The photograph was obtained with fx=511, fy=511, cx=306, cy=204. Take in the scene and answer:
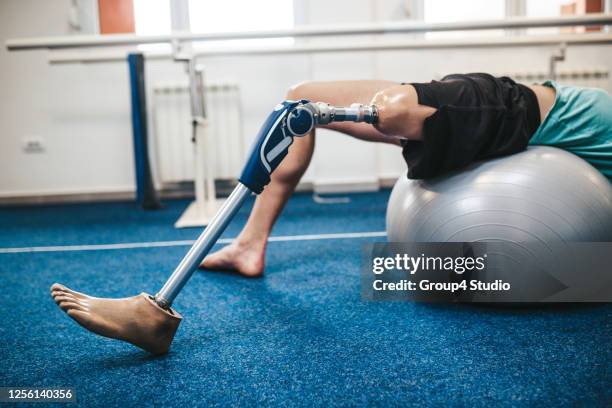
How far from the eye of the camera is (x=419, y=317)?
110cm

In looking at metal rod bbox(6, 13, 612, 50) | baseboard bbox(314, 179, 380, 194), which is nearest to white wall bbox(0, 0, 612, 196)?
baseboard bbox(314, 179, 380, 194)

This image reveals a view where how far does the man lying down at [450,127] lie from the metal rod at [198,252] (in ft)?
0.09

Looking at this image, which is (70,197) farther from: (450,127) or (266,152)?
(450,127)

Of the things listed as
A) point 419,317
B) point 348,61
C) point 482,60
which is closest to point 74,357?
point 419,317

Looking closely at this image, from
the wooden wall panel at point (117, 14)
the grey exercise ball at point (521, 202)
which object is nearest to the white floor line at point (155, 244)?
the grey exercise ball at point (521, 202)

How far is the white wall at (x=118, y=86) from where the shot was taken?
9.63ft

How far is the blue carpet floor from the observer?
798 mm

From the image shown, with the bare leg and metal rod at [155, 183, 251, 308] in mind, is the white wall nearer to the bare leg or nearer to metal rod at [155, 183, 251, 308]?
the bare leg

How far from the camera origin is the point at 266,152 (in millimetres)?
920

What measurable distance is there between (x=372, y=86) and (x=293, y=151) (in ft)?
0.90

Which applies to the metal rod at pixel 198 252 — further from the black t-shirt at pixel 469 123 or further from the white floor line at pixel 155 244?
the white floor line at pixel 155 244

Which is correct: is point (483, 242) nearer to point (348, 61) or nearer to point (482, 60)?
point (348, 61)

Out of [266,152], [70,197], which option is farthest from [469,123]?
[70,197]

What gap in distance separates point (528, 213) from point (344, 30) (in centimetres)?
124
